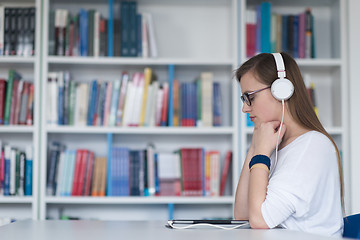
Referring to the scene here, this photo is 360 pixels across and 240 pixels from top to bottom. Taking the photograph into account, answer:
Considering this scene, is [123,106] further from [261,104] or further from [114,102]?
[261,104]

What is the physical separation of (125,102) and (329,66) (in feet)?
4.69

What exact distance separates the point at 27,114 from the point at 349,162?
2.13 metres

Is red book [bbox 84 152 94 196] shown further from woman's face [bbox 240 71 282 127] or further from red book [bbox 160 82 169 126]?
woman's face [bbox 240 71 282 127]

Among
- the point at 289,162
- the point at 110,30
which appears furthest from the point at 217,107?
the point at 289,162

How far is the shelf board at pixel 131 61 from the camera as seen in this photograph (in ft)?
10.3

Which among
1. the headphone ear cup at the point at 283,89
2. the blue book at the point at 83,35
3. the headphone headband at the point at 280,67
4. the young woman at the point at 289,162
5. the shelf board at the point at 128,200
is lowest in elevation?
the shelf board at the point at 128,200

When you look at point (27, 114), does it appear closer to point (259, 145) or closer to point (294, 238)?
point (259, 145)

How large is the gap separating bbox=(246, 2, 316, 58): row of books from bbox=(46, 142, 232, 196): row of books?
0.81 m

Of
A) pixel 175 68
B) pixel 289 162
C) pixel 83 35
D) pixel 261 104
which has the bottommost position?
pixel 289 162

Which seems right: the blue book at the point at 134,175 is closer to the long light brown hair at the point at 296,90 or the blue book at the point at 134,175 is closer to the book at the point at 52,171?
the book at the point at 52,171

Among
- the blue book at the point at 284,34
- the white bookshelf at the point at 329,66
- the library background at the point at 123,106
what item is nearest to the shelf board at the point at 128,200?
the library background at the point at 123,106

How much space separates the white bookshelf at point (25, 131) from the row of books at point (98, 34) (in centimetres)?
14

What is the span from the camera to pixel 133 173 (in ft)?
10.3

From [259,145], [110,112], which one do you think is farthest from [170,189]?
[259,145]
